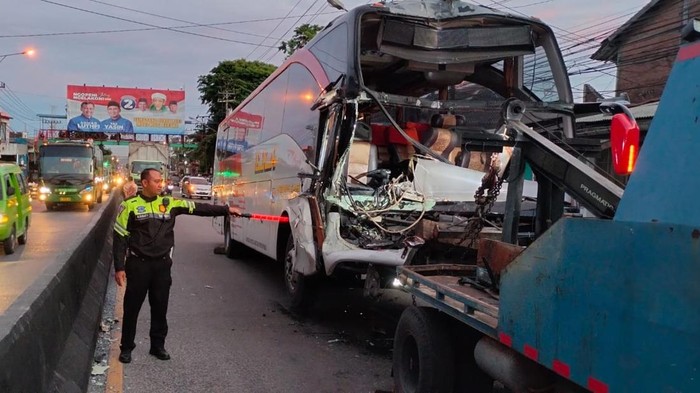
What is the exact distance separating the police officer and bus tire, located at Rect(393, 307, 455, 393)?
101 inches

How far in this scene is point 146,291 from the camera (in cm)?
600

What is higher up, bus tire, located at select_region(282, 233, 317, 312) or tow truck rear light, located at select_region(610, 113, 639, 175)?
tow truck rear light, located at select_region(610, 113, 639, 175)

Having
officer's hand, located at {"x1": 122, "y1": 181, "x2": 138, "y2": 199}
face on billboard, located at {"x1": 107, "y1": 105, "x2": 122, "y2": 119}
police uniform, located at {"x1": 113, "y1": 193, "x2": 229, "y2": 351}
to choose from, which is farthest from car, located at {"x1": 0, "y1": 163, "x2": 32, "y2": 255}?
face on billboard, located at {"x1": 107, "y1": 105, "x2": 122, "y2": 119}

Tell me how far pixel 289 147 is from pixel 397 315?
9.20 ft

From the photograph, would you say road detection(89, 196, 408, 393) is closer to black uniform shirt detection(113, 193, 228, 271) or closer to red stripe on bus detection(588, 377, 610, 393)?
black uniform shirt detection(113, 193, 228, 271)

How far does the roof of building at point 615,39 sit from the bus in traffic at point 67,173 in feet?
64.9

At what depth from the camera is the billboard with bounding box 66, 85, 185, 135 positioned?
191 ft

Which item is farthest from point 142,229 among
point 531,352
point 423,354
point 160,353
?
point 531,352

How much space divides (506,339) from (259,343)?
3.94 metres

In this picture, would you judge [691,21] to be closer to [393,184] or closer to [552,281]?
[552,281]

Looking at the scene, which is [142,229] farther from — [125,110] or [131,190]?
[125,110]

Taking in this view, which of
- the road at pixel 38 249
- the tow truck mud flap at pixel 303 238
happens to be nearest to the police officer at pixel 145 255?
the road at pixel 38 249

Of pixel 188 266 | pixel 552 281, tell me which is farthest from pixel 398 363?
pixel 188 266

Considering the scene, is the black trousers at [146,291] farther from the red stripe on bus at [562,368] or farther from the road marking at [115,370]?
the red stripe on bus at [562,368]
